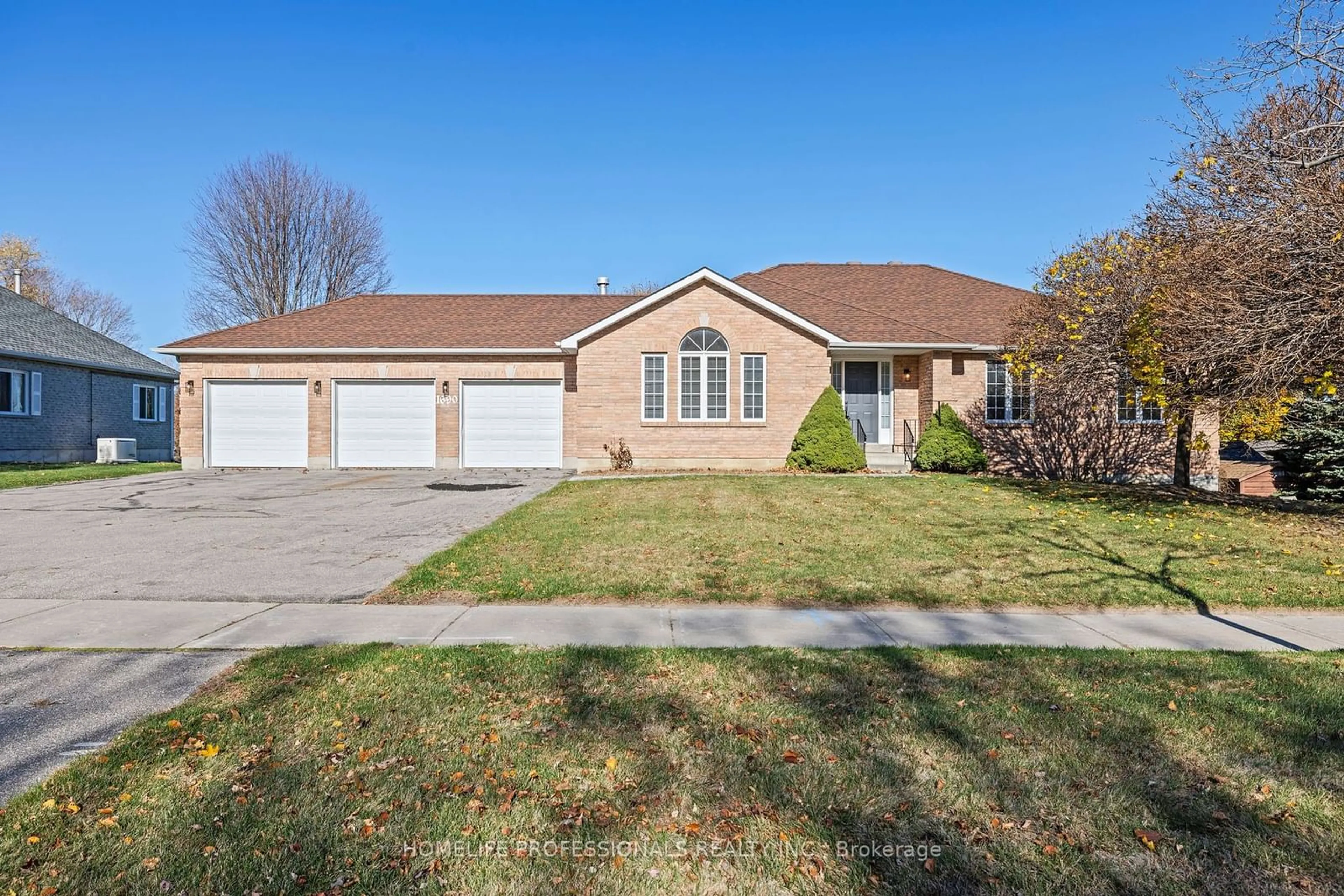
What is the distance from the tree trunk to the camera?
14.7 meters

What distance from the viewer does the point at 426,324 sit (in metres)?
21.4

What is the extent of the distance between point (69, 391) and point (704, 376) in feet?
75.3

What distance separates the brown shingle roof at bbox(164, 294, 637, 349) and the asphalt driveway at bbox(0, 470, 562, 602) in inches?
176

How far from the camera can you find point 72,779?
3.17 metres

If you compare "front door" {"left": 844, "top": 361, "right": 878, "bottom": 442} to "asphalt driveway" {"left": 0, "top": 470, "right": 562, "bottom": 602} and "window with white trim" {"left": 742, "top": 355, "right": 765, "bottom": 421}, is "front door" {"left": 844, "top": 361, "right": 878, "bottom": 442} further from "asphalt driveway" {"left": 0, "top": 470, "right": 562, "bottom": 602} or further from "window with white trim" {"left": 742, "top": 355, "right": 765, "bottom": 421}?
"asphalt driveway" {"left": 0, "top": 470, "right": 562, "bottom": 602}

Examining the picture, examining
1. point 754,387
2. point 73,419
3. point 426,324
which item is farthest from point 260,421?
point 754,387

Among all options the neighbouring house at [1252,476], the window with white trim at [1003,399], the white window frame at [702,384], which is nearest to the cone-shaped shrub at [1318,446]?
the neighbouring house at [1252,476]

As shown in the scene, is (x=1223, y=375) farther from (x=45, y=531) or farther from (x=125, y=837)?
(x=45, y=531)

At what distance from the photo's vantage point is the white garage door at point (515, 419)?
20016mm

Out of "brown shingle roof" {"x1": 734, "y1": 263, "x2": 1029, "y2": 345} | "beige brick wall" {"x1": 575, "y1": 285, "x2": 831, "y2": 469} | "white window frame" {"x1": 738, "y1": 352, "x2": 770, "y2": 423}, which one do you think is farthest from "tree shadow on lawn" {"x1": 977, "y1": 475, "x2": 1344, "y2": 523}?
"white window frame" {"x1": 738, "y1": 352, "x2": 770, "y2": 423}

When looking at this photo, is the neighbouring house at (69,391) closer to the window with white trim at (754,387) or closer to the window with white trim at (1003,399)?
the window with white trim at (754,387)

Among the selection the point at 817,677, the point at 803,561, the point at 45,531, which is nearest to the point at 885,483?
the point at 803,561

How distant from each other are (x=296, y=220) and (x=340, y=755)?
119 feet

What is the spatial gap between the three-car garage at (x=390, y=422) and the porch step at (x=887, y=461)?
838 centimetres
